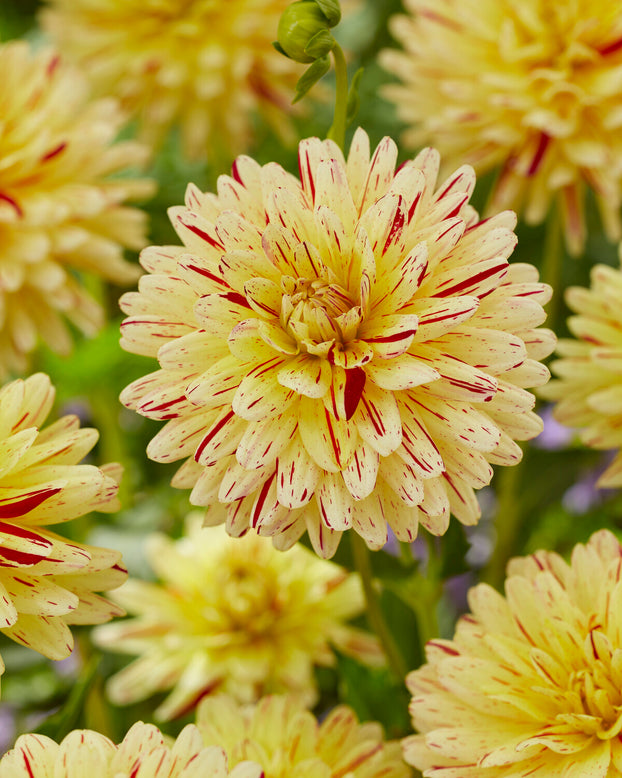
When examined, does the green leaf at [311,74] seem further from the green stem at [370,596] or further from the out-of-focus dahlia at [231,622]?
the out-of-focus dahlia at [231,622]

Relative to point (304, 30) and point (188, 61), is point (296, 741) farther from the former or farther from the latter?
point (188, 61)

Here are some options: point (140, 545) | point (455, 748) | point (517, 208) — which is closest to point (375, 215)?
point (455, 748)

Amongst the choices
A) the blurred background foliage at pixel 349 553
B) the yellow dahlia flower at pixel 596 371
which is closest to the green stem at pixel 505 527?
the blurred background foliage at pixel 349 553

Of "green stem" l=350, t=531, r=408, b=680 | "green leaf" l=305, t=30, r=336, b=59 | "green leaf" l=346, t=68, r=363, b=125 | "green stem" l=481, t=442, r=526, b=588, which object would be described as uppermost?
"green leaf" l=305, t=30, r=336, b=59

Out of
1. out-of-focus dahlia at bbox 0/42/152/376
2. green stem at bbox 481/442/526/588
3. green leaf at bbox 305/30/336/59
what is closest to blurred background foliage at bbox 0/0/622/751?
green stem at bbox 481/442/526/588

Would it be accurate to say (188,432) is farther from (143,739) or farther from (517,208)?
(517,208)

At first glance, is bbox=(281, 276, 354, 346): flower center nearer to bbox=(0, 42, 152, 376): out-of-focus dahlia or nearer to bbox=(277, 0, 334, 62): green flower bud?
bbox=(277, 0, 334, 62): green flower bud

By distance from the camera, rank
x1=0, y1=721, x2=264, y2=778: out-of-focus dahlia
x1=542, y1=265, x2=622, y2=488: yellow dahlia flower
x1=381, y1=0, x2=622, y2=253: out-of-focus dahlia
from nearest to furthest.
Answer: x1=0, y1=721, x2=264, y2=778: out-of-focus dahlia
x1=542, y1=265, x2=622, y2=488: yellow dahlia flower
x1=381, y1=0, x2=622, y2=253: out-of-focus dahlia
